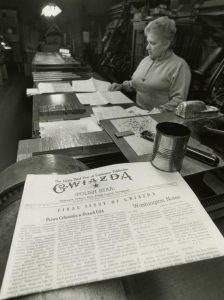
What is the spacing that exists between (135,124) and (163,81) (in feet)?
3.80

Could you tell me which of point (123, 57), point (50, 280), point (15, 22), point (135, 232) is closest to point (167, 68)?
point (135, 232)

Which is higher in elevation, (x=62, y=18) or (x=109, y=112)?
(x=62, y=18)

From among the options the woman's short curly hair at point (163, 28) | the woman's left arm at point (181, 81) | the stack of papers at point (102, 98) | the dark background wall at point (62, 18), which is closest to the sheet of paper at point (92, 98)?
the stack of papers at point (102, 98)

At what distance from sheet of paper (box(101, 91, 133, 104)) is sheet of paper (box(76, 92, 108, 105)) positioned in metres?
0.05

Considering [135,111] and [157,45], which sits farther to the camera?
[157,45]

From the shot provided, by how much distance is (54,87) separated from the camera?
7.48ft

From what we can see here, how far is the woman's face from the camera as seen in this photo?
1902 mm

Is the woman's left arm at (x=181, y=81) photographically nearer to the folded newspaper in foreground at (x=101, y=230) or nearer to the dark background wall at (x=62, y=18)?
the folded newspaper in foreground at (x=101, y=230)

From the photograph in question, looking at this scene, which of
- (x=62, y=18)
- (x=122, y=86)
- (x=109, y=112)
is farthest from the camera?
(x=62, y=18)

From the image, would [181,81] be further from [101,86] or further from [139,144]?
[139,144]

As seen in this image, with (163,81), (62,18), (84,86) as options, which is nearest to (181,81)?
(163,81)

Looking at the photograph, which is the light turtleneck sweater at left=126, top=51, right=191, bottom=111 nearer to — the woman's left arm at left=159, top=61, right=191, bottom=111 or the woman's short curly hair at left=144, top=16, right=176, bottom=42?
the woman's left arm at left=159, top=61, right=191, bottom=111

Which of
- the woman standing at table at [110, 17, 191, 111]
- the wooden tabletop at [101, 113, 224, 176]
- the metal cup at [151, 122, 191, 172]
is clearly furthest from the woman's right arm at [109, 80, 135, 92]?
the metal cup at [151, 122, 191, 172]

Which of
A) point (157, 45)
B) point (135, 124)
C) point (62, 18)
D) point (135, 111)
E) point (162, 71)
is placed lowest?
point (135, 111)
